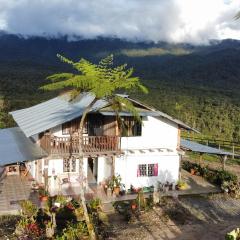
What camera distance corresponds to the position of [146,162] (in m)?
28.7

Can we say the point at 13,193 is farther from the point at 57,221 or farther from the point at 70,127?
the point at 57,221

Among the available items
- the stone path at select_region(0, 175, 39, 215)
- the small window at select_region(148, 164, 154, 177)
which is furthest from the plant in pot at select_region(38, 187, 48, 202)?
the small window at select_region(148, 164, 154, 177)

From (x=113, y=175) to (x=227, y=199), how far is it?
24.6 feet

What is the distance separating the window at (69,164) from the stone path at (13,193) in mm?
2708

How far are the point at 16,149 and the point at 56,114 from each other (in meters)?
3.82

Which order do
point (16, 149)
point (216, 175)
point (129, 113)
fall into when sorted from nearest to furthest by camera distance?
point (129, 113)
point (16, 149)
point (216, 175)

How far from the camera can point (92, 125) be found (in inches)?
1118

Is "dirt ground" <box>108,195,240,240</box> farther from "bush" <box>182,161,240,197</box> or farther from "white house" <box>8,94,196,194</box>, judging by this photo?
"white house" <box>8,94,196,194</box>

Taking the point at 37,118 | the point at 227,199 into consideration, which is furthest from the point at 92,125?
the point at 227,199

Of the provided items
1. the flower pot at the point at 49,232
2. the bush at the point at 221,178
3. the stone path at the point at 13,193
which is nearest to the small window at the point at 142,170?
the bush at the point at 221,178

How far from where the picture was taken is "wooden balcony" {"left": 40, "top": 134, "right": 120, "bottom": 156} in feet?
84.2

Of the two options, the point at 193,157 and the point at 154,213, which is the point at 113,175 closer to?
the point at 154,213

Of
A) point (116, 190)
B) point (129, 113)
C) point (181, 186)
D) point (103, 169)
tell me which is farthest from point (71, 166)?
point (181, 186)

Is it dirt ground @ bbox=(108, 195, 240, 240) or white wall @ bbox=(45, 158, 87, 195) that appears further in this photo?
white wall @ bbox=(45, 158, 87, 195)
